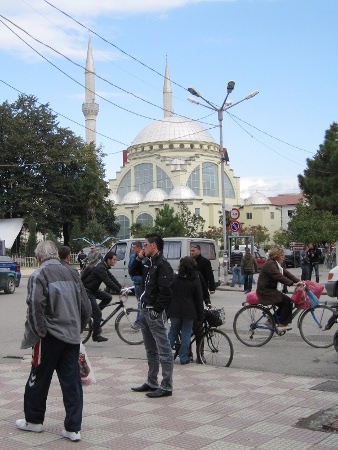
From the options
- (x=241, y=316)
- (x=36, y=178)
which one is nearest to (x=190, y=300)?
(x=241, y=316)

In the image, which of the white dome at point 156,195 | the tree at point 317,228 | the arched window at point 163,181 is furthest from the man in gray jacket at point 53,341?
the arched window at point 163,181

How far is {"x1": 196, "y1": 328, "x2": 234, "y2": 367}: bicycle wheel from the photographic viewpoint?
28.8 feet

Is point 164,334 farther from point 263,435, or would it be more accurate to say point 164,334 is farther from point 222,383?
point 263,435

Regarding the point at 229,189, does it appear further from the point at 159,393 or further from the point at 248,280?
the point at 159,393

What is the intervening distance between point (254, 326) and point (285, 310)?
571mm

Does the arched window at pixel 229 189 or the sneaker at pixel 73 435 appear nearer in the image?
the sneaker at pixel 73 435

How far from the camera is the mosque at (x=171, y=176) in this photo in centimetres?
9838

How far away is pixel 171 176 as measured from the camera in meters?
102

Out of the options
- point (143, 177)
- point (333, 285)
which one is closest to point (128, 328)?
point (333, 285)

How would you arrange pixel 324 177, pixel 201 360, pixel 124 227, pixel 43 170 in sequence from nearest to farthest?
pixel 201 360 < pixel 43 170 < pixel 324 177 < pixel 124 227

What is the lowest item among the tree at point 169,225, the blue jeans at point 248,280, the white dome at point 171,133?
the blue jeans at point 248,280

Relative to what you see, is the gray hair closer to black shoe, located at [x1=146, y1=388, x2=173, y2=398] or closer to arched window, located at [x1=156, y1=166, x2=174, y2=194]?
black shoe, located at [x1=146, y1=388, x2=173, y2=398]

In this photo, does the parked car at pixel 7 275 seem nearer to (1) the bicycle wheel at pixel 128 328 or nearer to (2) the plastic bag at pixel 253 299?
(1) the bicycle wheel at pixel 128 328

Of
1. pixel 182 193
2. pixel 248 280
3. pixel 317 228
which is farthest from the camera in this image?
pixel 182 193
